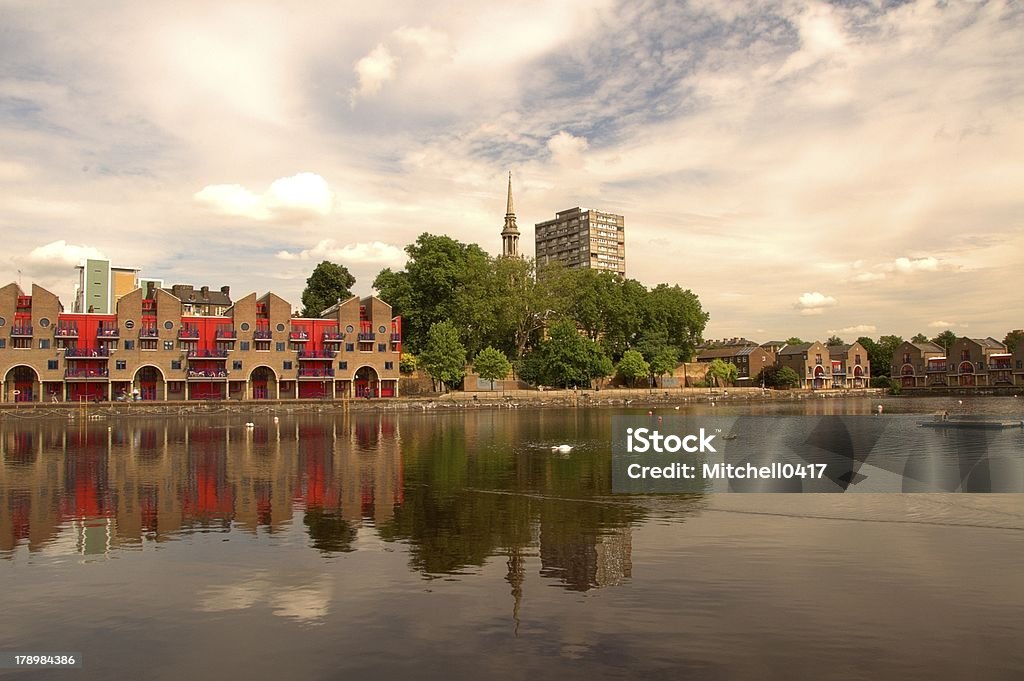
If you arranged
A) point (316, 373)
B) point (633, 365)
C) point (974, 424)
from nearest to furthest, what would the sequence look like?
point (974, 424), point (316, 373), point (633, 365)

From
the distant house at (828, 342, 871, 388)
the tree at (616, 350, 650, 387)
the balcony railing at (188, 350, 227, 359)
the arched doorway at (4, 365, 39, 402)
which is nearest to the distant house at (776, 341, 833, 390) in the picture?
the distant house at (828, 342, 871, 388)

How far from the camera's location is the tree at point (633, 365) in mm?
122938

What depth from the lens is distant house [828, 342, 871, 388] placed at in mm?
157500

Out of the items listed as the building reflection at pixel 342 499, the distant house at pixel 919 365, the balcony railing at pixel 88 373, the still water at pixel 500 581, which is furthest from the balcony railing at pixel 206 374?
the distant house at pixel 919 365

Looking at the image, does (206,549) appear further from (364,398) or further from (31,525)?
(364,398)

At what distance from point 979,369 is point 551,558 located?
160926 millimetres

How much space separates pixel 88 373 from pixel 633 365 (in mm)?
78124

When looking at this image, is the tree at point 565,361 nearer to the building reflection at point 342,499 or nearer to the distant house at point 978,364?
the building reflection at point 342,499

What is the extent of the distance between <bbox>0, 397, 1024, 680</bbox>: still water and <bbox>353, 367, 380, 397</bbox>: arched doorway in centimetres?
7381

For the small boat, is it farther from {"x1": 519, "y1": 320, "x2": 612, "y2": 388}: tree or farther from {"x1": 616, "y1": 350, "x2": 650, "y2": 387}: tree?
{"x1": 616, "y1": 350, "x2": 650, "y2": 387}: tree

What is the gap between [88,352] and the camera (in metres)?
86.8

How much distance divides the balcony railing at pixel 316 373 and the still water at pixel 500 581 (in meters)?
68.7

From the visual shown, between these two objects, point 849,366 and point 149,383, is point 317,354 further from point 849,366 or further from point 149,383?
point 849,366

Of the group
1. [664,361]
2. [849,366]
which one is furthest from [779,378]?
[664,361]
